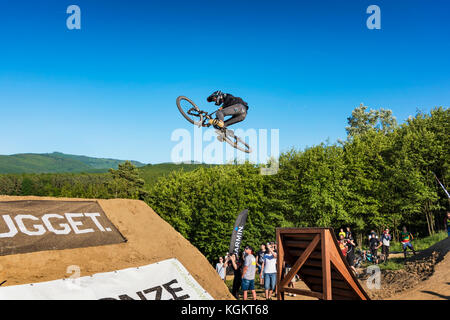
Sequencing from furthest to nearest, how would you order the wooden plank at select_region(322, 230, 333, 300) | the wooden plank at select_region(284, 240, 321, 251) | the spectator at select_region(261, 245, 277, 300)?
1. the spectator at select_region(261, 245, 277, 300)
2. the wooden plank at select_region(284, 240, 321, 251)
3. the wooden plank at select_region(322, 230, 333, 300)

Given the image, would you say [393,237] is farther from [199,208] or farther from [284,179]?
[199,208]

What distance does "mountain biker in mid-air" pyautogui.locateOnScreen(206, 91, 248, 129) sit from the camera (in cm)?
1142

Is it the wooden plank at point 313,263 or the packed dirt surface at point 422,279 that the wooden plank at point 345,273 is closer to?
the wooden plank at point 313,263

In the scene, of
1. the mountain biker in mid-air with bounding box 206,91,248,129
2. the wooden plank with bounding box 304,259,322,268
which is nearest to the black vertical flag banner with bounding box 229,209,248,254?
the mountain biker in mid-air with bounding box 206,91,248,129

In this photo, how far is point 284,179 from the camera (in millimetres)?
39781

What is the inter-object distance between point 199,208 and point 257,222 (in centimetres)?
946

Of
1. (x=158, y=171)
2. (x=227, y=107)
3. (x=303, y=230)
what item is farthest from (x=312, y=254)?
(x=158, y=171)

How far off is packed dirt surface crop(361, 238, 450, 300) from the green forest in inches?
661

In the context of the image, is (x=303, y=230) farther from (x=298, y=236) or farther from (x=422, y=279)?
(x=422, y=279)

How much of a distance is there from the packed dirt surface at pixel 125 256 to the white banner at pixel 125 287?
320 mm

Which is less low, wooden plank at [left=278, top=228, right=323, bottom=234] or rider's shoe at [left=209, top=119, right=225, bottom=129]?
rider's shoe at [left=209, top=119, right=225, bottom=129]

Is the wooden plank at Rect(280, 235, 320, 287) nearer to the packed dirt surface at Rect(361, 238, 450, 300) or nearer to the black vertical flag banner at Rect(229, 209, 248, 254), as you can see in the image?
the packed dirt surface at Rect(361, 238, 450, 300)

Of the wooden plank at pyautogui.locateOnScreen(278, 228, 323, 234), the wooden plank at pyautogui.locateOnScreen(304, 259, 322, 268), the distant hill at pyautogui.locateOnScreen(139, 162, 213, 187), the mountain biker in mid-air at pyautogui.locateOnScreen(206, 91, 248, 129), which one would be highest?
the distant hill at pyautogui.locateOnScreen(139, 162, 213, 187)
